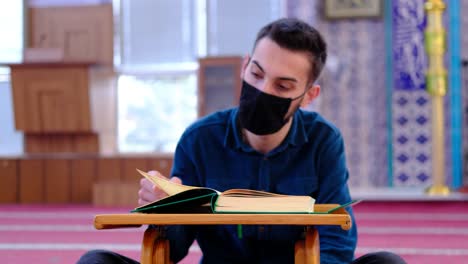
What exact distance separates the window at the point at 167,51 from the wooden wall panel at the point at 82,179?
0.57 meters

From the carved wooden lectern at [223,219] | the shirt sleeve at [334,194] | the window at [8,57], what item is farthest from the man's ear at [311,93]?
the window at [8,57]

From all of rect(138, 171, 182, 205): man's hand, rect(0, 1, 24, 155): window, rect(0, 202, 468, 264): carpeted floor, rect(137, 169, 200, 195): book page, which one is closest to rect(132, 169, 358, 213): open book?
rect(137, 169, 200, 195): book page

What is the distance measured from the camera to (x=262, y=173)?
69.4 inches

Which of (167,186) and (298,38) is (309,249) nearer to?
(167,186)

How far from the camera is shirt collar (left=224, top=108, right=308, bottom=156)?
5.85ft

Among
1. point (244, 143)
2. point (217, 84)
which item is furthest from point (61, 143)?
point (244, 143)

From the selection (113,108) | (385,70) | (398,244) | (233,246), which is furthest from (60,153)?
(233,246)

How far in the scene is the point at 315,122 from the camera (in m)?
1.87

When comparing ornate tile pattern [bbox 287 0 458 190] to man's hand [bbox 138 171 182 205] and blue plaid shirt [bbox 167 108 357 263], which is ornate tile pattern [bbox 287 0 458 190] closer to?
blue plaid shirt [bbox 167 108 357 263]

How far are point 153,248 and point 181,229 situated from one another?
330mm

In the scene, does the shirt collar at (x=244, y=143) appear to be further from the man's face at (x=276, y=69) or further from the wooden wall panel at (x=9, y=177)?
the wooden wall panel at (x=9, y=177)

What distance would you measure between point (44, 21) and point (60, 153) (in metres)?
1.37

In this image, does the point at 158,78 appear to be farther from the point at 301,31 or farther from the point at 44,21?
the point at 301,31

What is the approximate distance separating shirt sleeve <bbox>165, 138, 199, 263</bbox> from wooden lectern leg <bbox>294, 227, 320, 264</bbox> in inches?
16.3
